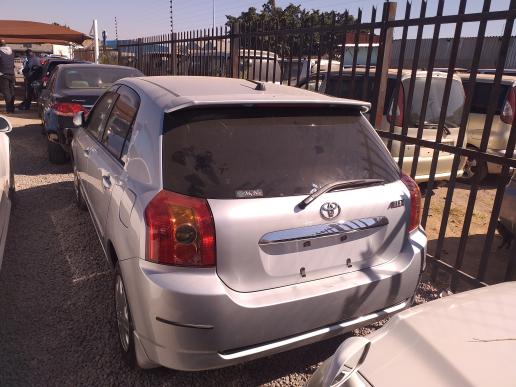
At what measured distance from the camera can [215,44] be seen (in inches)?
309

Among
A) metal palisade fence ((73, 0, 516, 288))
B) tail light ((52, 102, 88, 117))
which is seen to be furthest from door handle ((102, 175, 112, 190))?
tail light ((52, 102, 88, 117))

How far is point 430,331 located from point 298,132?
1.16 meters

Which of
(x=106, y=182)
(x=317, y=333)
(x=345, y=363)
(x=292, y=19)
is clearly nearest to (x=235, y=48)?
(x=106, y=182)

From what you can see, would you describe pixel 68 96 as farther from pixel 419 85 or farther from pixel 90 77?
pixel 419 85

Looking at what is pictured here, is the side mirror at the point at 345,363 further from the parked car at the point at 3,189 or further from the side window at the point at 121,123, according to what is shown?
the parked car at the point at 3,189

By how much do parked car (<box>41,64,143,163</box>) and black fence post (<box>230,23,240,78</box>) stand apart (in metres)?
1.76

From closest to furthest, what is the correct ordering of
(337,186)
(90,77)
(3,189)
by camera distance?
(337,186), (3,189), (90,77)

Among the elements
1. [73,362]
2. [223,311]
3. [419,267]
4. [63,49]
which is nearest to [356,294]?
[419,267]

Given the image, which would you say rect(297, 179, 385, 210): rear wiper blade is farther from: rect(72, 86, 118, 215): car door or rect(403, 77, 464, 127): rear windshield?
rect(403, 77, 464, 127): rear windshield

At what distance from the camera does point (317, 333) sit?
213cm

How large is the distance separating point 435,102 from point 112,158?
4656 millimetres

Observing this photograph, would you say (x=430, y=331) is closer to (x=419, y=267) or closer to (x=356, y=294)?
(x=356, y=294)

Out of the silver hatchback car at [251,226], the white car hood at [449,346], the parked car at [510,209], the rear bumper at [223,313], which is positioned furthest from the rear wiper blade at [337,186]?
the parked car at [510,209]

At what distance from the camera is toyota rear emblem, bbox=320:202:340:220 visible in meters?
2.05
